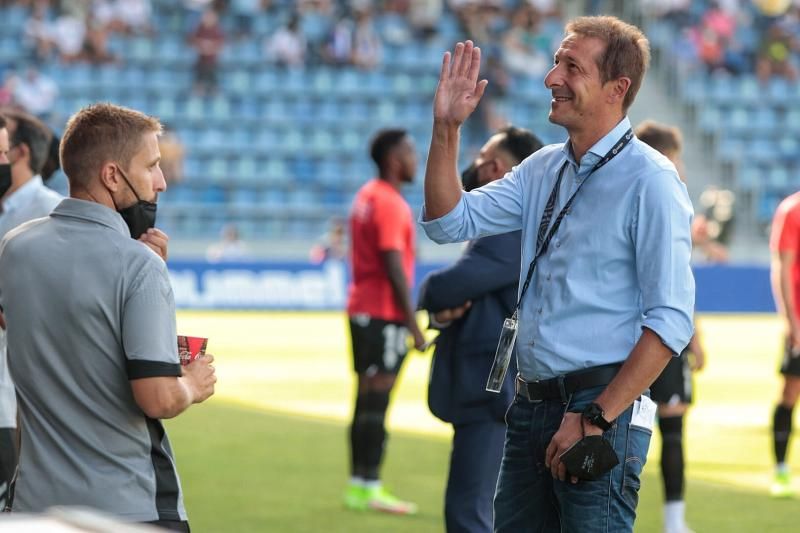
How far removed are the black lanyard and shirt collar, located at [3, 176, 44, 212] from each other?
2730 mm

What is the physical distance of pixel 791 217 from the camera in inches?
345

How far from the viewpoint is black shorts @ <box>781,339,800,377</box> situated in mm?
8930

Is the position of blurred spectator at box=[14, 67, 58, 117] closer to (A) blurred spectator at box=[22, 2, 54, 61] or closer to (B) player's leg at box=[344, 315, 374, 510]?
(A) blurred spectator at box=[22, 2, 54, 61]

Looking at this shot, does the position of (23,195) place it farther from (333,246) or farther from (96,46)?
(96,46)

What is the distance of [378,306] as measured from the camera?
338 inches

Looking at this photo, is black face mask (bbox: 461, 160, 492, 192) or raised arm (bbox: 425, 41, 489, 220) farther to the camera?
black face mask (bbox: 461, 160, 492, 192)

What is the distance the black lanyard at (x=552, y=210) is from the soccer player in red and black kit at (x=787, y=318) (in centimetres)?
480

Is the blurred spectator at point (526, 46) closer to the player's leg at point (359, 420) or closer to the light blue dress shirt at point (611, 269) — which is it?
the player's leg at point (359, 420)

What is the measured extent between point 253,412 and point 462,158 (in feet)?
49.4

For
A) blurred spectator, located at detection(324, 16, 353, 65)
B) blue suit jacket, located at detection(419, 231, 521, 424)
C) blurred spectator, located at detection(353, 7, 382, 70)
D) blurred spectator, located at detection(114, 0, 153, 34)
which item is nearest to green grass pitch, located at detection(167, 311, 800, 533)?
blue suit jacket, located at detection(419, 231, 521, 424)

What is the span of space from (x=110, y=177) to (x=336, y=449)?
22.9ft

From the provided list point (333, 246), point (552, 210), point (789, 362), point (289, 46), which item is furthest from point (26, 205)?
point (289, 46)

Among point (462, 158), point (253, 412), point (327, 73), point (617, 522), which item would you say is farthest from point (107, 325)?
point (327, 73)

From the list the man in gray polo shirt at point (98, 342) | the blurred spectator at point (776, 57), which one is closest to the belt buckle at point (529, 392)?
the man in gray polo shirt at point (98, 342)
